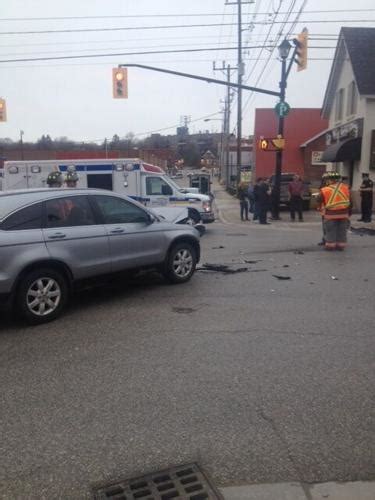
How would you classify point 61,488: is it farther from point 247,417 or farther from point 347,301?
point 347,301

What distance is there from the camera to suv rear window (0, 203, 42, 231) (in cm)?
610

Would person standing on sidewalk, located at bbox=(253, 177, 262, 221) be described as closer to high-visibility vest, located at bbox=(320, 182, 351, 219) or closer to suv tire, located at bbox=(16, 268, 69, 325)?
high-visibility vest, located at bbox=(320, 182, 351, 219)

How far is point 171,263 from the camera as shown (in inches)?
325

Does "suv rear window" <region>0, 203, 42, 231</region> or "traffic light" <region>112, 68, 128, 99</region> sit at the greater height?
"traffic light" <region>112, 68, 128, 99</region>

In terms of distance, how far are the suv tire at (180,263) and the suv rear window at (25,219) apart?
244cm

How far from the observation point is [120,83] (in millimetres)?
20500

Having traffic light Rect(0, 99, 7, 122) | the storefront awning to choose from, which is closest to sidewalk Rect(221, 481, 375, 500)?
the storefront awning

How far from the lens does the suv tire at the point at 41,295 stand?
607 cm

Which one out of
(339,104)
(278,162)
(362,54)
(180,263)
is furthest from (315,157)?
(180,263)

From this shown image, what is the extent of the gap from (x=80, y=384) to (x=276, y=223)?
51.9ft

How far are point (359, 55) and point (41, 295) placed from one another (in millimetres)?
21705

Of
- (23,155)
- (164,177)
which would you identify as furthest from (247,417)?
(23,155)

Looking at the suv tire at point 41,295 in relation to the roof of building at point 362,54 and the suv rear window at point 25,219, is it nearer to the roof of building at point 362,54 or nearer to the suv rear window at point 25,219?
the suv rear window at point 25,219

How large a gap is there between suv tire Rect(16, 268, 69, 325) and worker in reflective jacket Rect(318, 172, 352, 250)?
7.56 m
